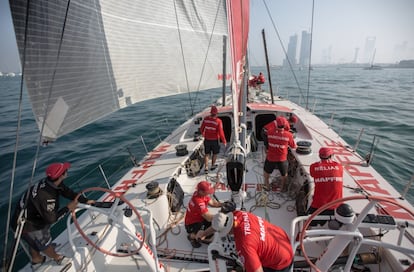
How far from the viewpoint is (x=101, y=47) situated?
3.40 metres

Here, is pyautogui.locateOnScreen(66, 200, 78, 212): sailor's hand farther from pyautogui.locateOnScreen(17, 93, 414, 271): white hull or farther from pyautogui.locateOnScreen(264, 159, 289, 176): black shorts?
pyautogui.locateOnScreen(264, 159, 289, 176): black shorts

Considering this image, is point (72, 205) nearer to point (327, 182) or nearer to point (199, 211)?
point (199, 211)

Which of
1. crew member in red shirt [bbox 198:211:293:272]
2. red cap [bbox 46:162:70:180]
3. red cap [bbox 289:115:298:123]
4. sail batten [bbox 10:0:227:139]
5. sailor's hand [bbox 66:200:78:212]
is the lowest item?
red cap [bbox 289:115:298:123]

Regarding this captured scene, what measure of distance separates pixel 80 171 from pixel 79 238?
5.14 meters

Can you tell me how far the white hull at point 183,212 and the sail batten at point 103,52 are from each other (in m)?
1.49

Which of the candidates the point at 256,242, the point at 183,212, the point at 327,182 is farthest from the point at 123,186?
the point at 327,182

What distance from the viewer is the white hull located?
8.68 ft

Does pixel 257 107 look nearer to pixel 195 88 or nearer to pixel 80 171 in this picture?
pixel 195 88

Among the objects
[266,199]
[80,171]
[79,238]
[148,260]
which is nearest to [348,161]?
[266,199]

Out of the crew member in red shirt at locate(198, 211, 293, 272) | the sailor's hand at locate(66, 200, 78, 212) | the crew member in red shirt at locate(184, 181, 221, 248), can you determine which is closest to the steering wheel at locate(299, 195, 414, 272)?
the crew member in red shirt at locate(198, 211, 293, 272)

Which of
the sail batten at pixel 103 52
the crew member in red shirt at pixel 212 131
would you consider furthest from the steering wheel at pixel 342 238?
the crew member in red shirt at pixel 212 131

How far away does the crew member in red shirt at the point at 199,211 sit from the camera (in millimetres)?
3092

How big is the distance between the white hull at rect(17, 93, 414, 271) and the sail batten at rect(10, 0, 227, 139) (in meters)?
1.49

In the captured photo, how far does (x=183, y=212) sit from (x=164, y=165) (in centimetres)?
111
